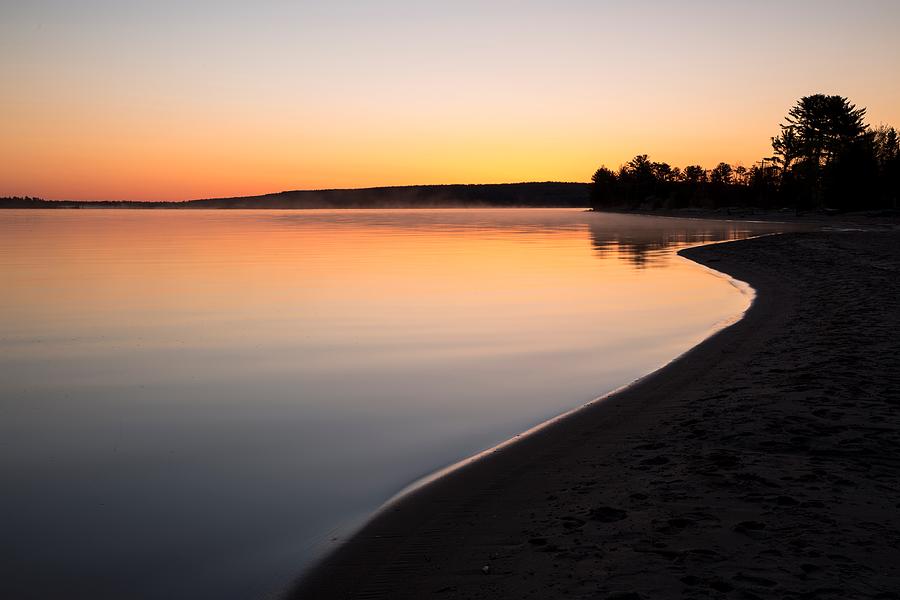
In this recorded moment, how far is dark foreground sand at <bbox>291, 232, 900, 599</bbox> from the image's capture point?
4926 millimetres

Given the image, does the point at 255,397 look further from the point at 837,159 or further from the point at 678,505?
the point at 837,159

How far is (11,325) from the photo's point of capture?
61.3ft

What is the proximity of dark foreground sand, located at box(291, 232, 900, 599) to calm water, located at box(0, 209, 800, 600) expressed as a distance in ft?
2.68

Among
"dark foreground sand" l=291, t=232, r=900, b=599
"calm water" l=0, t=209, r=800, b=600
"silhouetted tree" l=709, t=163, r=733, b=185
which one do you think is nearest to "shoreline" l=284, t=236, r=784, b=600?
"dark foreground sand" l=291, t=232, r=900, b=599

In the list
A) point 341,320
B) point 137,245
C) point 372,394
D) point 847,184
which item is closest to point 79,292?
point 341,320

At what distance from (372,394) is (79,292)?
17.6m

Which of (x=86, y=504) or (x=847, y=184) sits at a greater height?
(x=847, y=184)

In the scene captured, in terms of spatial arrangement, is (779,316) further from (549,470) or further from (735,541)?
(735,541)

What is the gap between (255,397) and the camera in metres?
11.5

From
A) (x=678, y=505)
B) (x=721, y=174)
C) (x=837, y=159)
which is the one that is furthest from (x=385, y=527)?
(x=721, y=174)

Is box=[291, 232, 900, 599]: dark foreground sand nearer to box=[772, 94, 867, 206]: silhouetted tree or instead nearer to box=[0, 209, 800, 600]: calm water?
box=[0, 209, 800, 600]: calm water

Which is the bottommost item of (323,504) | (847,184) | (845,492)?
(323,504)

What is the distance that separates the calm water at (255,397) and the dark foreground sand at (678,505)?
82cm

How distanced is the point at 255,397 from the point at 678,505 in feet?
24.1
